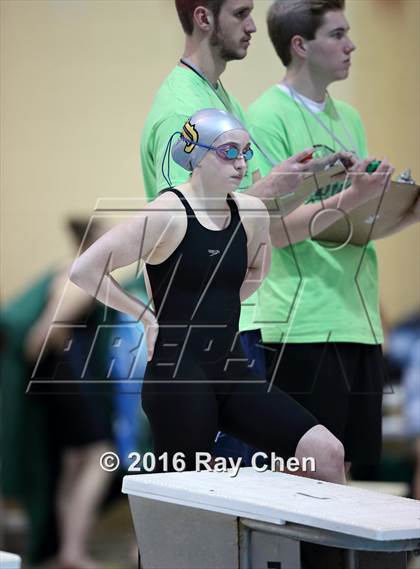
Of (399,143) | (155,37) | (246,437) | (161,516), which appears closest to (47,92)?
(155,37)

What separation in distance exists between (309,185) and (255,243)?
37cm

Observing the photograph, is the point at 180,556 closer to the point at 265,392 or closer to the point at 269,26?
the point at 265,392

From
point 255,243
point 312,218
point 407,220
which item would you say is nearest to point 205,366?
point 255,243

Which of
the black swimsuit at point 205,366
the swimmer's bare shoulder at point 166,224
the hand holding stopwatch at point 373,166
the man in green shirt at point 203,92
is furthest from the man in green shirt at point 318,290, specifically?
the swimmer's bare shoulder at point 166,224

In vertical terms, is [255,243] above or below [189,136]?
below

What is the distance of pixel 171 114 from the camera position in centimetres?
400

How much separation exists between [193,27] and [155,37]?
0.30 m

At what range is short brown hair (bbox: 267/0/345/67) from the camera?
446 centimetres

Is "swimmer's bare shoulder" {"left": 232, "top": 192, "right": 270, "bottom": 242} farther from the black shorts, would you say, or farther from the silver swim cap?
the black shorts

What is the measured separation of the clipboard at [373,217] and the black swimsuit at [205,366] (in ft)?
2.27

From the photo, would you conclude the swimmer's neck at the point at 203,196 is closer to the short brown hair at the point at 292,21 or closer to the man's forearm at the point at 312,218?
the man's forearm at the point at 312,218

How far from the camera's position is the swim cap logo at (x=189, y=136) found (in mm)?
3662

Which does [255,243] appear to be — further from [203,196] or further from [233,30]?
[233,30]

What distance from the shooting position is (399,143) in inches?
186
